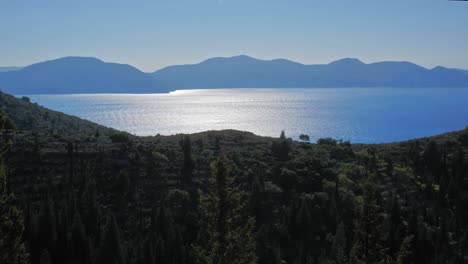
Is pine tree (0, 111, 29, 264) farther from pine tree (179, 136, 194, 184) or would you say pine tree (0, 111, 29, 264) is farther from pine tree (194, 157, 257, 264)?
pine tree (179, 136, 194, 184)

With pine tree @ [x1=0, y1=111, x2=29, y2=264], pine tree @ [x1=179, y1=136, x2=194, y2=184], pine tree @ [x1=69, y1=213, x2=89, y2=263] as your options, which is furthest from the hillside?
pine tree @ [x1=0, y1=111, x2=29, y2=264]

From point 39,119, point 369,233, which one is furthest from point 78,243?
point 39,119

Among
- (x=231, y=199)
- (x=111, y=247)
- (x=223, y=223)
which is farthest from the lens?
(x=111, y=247)

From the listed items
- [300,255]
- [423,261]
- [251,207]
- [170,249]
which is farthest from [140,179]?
[423,261]

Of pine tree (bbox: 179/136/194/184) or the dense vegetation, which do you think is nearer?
the dense vegetation

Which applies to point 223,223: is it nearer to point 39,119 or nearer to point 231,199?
point 231,199

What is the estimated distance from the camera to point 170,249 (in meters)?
57.3

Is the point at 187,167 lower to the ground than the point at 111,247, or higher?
higher

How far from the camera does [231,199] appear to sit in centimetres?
2256

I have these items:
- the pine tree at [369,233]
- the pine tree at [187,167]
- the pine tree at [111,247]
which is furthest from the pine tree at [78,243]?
the pine tree at [369,233]

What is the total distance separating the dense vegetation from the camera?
51.8 m

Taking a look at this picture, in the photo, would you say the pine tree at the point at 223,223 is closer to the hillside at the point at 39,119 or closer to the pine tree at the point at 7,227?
the pine tree at the point at 7,227

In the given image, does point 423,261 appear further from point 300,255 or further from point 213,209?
point 213,209

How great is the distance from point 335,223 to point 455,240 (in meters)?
18.8
